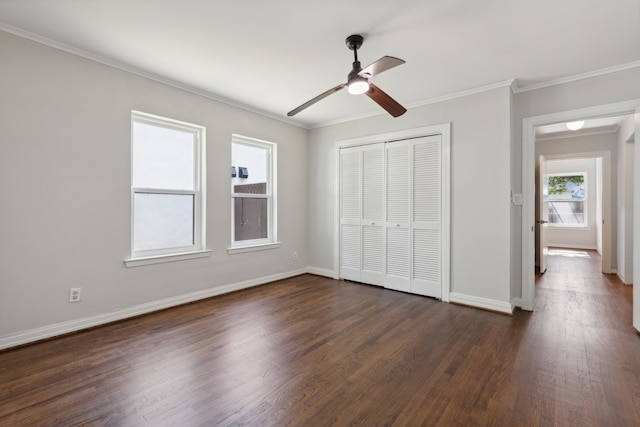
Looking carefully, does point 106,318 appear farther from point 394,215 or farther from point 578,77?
point 578,77

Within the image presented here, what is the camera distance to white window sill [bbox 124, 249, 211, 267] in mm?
3168

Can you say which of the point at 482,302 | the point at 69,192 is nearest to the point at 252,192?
the point at 69,192

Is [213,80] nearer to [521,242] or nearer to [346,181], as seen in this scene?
[346,181]

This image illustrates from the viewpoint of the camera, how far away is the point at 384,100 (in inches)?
104

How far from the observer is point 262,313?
3344 mm

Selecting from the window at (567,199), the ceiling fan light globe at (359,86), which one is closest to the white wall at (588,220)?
the window at (567,199)

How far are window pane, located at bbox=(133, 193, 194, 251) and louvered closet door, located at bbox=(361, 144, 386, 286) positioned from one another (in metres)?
2.41

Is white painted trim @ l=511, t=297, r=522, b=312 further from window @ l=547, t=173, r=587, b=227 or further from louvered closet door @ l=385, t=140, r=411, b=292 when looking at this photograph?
window @ l=547, t=173, r=587, b=227

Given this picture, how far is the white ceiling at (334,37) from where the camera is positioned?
2.16 m

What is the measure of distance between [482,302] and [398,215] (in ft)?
4.76

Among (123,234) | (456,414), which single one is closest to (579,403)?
(456,414)

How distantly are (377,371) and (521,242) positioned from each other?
7.99ft

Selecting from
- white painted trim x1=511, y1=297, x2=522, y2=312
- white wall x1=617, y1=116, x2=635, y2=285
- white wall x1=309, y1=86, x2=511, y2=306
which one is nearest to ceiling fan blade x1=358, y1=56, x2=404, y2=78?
white wall x1=309, y1=86, x2=511, y2=306

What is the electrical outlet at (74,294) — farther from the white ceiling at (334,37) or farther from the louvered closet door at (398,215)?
the louvered closet door at (398,215)
